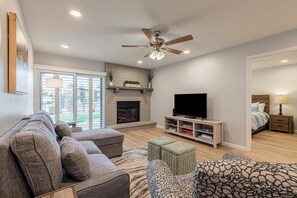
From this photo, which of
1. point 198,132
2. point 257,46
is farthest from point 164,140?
point 257,46

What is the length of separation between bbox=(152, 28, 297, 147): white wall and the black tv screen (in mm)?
245

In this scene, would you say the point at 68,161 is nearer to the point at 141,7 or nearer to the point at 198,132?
the point at 141,7

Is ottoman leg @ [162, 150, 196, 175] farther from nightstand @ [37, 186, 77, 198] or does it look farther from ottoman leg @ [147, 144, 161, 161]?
nightstand @ [37, 186, 77, 198]

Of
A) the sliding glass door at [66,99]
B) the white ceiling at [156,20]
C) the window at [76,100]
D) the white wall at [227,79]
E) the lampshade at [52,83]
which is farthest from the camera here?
the sliding glass door at [66,99]

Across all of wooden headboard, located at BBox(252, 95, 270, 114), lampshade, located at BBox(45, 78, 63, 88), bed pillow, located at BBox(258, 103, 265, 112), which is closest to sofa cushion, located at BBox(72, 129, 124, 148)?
lampshade, located at BBox(45, 78, 63, 88)

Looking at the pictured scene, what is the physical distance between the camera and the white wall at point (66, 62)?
4008mm

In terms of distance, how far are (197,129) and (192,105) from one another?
0.70 m

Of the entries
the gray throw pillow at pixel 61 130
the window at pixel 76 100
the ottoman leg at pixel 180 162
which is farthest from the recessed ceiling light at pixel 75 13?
the window at pixel 76 100

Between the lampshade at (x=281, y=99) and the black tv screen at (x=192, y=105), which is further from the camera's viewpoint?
the lampshade at (x=281, y=99)

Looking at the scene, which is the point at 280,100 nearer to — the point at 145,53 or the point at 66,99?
the point at 145,53

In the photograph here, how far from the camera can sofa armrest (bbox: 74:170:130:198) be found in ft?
3.43

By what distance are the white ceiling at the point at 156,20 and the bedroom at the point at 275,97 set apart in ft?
8.64

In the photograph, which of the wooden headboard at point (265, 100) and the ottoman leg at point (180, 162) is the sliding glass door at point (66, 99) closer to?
the ottoman leg at point (180, 162)

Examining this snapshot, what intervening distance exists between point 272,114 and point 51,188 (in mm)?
6984
